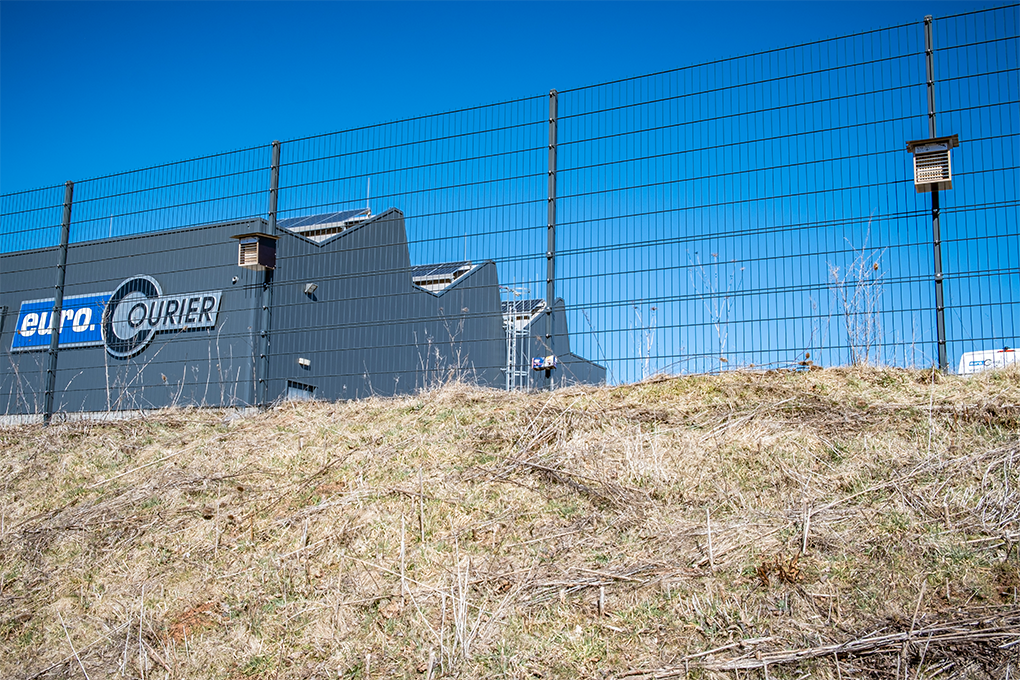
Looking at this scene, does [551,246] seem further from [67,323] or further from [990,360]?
[67,323]

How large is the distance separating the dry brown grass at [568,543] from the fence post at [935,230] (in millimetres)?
404

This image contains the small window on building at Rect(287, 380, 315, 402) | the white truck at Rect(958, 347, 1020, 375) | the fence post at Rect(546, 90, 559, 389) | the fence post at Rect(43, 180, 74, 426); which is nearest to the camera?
the white truck at Rect(958, 347, 1020, 375)

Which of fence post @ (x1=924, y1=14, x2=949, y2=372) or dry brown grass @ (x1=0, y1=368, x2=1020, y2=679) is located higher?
fence post @ (x1=924, y1=14, x2=949, y2=372)

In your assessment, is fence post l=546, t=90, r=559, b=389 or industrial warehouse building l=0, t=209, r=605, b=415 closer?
fence post l=546, t=90, r=559, b=389

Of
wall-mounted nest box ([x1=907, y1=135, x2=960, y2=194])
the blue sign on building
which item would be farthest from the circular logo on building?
wall-mounted nest box ([x1=907, y1=135, x2=960, y2=194])

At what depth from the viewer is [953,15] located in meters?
6.21

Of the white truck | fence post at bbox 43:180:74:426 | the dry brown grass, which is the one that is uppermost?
fence post at bbox 43:180:74:426

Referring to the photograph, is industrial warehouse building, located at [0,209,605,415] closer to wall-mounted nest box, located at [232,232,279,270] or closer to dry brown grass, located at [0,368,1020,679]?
wall-mounted nest box, located at [232,232,279,270]

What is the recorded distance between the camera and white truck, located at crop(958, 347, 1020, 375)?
586 cm

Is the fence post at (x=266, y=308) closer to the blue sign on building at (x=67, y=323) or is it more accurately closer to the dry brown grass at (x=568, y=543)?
the dry brown grass at (x=568, y=543)

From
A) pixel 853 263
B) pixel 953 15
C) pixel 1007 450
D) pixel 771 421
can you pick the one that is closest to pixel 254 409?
pixel 771 421

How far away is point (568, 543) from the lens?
14.0 ft

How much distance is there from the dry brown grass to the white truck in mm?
438

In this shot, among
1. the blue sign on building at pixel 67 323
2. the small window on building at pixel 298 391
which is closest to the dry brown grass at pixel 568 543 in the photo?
the small window on building at pixel 298 391
